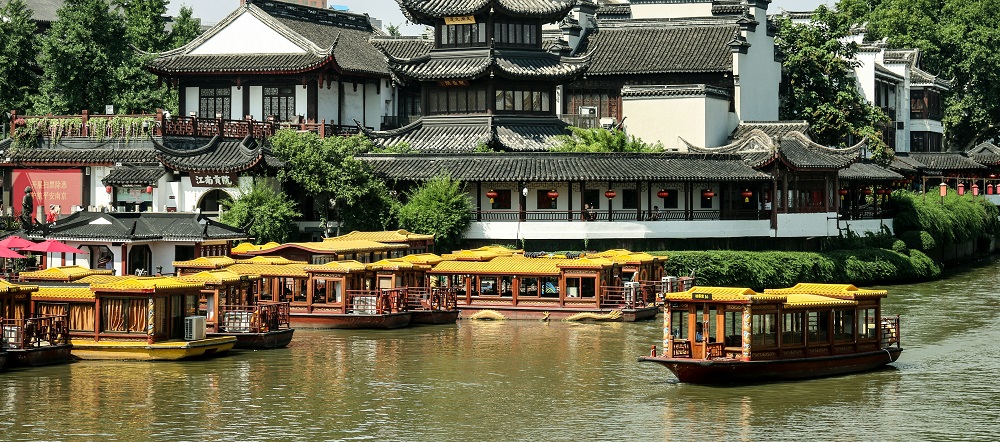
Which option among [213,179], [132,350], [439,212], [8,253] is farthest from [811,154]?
[132,350]

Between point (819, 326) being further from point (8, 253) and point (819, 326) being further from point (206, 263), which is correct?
point (8, 253)

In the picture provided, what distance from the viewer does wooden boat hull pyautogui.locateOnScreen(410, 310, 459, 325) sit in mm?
49219

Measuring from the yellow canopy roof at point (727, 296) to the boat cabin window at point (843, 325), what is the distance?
7.78 feet

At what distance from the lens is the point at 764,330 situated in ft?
120

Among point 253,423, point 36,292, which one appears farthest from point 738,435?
point 36,292

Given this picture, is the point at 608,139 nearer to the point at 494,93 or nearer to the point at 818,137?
the point at 494,93

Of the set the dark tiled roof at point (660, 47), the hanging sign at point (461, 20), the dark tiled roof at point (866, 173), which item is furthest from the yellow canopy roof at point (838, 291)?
the dark tiled roof at point (660, 47)

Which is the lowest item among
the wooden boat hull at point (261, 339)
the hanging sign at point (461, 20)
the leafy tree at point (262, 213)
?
the wooden boat hull at point (261, 339)

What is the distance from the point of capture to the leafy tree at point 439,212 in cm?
5997

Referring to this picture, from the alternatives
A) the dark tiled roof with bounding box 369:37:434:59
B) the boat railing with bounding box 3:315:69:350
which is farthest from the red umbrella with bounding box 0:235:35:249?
the dark tiled roof with bounding box 369:37:434:59

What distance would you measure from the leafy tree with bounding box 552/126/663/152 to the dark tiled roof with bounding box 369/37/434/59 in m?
12.5

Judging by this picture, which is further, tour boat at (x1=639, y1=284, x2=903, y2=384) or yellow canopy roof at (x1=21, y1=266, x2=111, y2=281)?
yellow canopy roof at (x1=21, y1=266, x2=111, y2=281)

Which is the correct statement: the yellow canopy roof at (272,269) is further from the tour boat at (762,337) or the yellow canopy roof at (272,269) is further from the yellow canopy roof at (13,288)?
the tour boat at (762,337)

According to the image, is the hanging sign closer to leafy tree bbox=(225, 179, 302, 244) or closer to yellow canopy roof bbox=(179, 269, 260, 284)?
leafy tree bbox=(225, 179, 302, 244)
